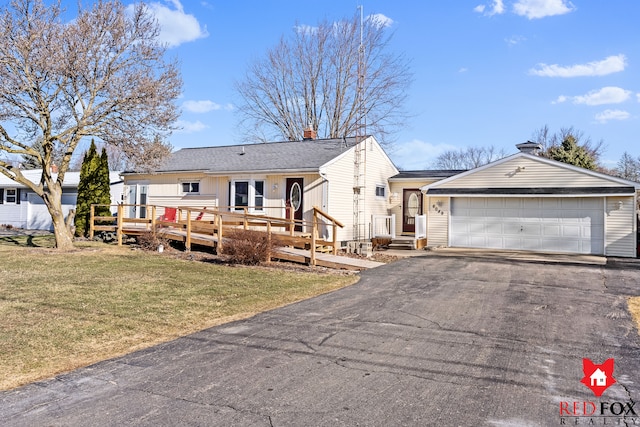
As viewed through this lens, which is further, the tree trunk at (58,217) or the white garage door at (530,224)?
the white garage door at (530,224)

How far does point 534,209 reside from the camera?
16.7m

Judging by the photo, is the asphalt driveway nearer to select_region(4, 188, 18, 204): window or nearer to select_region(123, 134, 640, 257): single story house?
select_region(123, 134, 640, 257): single story house

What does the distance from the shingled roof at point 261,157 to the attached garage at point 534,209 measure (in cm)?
460

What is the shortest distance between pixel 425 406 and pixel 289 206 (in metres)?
13.5

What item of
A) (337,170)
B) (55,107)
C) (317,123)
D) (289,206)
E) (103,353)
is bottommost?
(103,353)

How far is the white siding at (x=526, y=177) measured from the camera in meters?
16.0

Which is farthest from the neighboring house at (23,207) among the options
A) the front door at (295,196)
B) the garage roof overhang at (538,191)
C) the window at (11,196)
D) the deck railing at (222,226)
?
the garage roof overhang at (538,191)

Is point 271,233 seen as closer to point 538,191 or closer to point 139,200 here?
point 538,191

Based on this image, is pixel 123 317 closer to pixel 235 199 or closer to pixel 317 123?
pixel 235 199

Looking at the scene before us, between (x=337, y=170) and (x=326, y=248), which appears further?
(x=337, y=170)

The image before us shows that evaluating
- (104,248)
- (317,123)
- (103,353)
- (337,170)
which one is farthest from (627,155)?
(103,353)

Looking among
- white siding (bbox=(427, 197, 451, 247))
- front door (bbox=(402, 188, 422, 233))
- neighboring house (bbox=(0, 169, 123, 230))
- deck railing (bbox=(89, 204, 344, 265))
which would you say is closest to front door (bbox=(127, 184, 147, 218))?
deck railing (bbox=(89, 204, 344, 265))

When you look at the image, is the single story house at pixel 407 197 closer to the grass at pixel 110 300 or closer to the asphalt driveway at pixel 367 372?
the grass at pixel 110 300

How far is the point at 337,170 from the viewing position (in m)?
17.2
